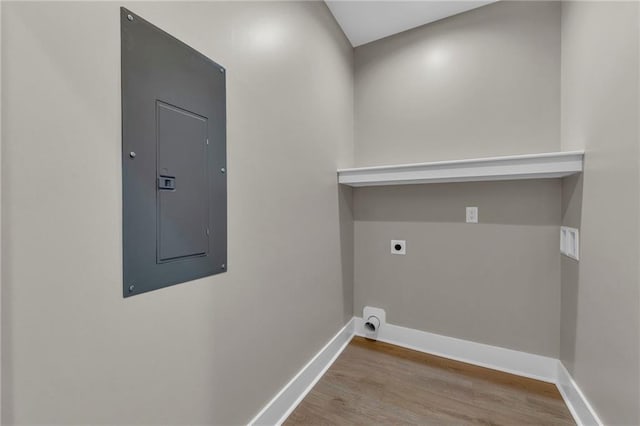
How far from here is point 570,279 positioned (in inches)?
59.9

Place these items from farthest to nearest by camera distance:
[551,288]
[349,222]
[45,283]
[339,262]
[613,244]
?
[349,222] → [339,262] → [551,288] → [613,244] → [45,283]

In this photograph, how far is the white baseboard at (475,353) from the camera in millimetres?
1701

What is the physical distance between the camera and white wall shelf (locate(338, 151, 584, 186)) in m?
1.40

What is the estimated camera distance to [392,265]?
2162 millimetres

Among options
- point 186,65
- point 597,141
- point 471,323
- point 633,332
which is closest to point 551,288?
point 471,323

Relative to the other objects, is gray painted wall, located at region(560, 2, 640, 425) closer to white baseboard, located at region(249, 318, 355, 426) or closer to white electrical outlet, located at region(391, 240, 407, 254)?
white electrical outlet, located at region(391, 240, 407, 254)

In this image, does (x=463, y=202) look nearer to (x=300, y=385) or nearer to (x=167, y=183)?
(x=300, y=385)

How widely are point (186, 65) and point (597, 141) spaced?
1.76 metres

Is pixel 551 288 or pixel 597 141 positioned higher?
pixel 597 141

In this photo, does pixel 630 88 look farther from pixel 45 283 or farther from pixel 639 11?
pixel 45 283

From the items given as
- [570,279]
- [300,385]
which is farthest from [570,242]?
[300,385]

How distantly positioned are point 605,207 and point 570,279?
0.61 meters

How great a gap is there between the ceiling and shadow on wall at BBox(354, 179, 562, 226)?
1252mm

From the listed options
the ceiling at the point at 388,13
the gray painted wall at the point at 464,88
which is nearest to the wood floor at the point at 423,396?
the gray painted wall at the point at 464,88
